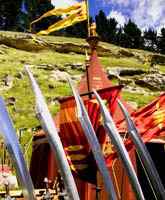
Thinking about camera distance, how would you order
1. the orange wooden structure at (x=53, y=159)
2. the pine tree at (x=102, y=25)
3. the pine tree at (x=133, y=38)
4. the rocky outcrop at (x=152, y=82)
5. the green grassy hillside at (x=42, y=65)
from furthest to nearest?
1. the pine tree at (x=102, y=25)
2. the pine tree at (x=133, y=38)
3. the rocky outcrop at (x=152, y=82)
4. the green grassy hillside at (x=42, y=65)
5. the orange wooden structure at (x=53, y=159)

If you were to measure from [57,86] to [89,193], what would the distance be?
99.0ft

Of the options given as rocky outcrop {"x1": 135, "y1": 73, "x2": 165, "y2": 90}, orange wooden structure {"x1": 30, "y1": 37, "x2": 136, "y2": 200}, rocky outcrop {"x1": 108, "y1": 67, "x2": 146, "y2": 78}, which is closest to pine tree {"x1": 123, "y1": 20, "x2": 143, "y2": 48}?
rocky outcrop {"x1": 108, "y1": 67, "x2": 146, "y2": 78}

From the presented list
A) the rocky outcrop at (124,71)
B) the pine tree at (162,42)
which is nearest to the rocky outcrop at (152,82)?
the rocky outcrop at (124,71)

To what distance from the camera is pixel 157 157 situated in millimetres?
15617

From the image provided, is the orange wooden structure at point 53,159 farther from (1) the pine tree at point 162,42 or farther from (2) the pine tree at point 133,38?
(2) the pine tree at point 133,38

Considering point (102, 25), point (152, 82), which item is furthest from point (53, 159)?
point (102, 25)

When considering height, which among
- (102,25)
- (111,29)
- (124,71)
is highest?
(102,25)

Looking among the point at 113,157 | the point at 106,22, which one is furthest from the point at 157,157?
the point at 106,22

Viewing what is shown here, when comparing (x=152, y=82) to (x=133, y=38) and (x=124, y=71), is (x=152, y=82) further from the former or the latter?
(x=133, y=38)

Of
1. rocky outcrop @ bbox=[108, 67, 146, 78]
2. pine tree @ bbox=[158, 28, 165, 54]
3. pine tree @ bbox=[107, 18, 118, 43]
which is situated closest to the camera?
rocky outcrop @ bbox=[108, 67, 146, 78]

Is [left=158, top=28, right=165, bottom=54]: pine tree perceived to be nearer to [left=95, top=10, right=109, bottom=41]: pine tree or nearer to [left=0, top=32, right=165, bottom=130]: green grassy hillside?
[left=95, top=10, right=109, bottom=41]: pine tree

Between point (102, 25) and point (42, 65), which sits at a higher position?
point (102, 25)

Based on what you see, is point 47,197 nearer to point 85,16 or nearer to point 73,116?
point 73,116

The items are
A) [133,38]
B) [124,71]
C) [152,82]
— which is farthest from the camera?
[133,38]
